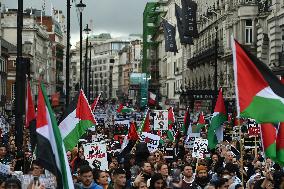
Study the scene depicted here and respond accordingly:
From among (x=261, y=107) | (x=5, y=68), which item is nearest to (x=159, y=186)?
(x=261, y=107)

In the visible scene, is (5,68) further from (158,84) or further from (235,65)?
(235,65)

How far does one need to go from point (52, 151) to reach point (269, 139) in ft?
12.4

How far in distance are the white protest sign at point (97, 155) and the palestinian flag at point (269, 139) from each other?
4547 millimetres

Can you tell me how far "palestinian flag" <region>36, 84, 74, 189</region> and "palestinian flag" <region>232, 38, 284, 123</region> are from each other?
8.86ft

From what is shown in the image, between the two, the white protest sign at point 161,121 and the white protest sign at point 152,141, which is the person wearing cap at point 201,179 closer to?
the white protest sign at point 152,141

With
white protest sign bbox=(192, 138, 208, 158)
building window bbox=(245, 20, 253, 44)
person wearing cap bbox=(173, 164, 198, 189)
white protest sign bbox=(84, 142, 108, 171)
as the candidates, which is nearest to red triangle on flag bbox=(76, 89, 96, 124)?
white protest sign bbox=(84, 142, 108, 171)

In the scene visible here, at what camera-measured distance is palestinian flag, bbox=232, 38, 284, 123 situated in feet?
32.4

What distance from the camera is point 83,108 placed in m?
17.5

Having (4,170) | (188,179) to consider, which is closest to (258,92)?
(188,179)

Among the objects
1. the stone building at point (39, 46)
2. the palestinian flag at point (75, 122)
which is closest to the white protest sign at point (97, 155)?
the palestinian flag at point (75, 122)

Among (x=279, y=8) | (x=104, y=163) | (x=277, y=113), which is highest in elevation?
(x=279, y=8)

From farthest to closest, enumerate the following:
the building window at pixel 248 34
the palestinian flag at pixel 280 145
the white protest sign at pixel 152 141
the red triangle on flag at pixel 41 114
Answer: the building window at pixel 248 34 → the white protest sign at pixel 152 141 → the palestinian flag at pixel 280 145 → the red triangle on flag at pixel 41 114

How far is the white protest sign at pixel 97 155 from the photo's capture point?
14664mm

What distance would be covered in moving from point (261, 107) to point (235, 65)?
0.65 meters
